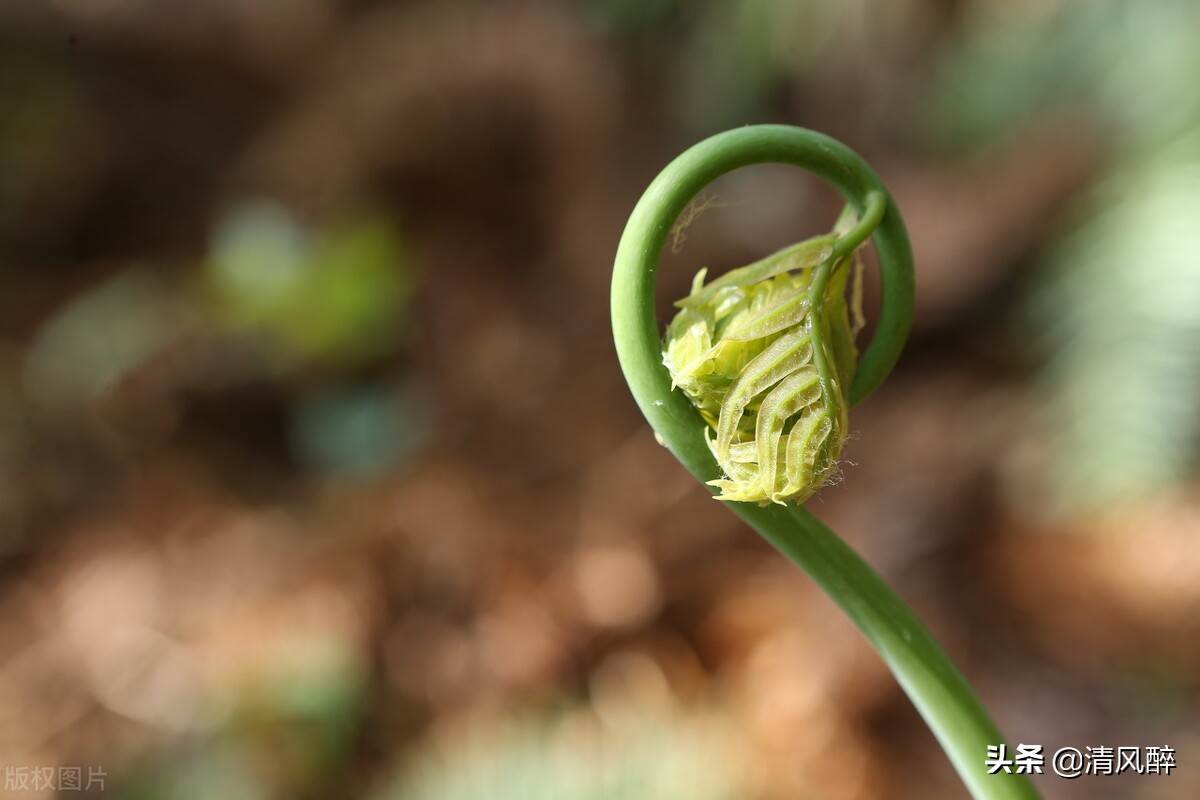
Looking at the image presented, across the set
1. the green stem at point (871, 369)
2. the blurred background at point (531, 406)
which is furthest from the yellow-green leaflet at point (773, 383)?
the blurred background at point (531, 406)

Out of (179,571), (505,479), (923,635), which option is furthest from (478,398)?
(923,635)

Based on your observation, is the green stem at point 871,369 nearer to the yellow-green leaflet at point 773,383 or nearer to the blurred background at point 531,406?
the yellow-green leaflet at point 773,383

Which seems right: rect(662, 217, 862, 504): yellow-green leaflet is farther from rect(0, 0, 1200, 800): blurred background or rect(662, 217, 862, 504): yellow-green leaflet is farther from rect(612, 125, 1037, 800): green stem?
rect(0, 0, 1200, 800): blurred background

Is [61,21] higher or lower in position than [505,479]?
higher

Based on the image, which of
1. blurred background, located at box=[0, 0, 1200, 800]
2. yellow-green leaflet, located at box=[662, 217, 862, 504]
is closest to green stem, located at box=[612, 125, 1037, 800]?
yellow-green leaflet, located at box=[662, 217, 862, 504]

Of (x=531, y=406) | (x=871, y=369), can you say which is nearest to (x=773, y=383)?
(x=871, y=369)

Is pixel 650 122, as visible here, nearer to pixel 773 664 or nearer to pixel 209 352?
pixel 209 352

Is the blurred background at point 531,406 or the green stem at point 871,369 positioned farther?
the blurred background at point 531,406
